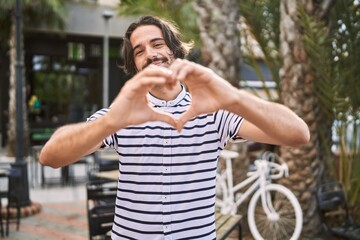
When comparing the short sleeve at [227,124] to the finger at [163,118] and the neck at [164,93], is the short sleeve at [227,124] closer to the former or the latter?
the neck at [164,93]

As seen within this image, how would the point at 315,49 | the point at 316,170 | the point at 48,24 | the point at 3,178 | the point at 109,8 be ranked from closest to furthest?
1. the point at 315,49
2. the point at 316,170
3. the point at 3,178
4. the point at 48,24
5. the point at 109,8

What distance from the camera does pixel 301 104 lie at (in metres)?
5.01

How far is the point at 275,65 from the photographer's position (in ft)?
21.0

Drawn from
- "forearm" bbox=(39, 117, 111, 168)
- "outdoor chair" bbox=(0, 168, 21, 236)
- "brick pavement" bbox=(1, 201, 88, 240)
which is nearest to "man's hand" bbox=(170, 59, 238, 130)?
"forearm" bbox=(39, 117, 111, 168)

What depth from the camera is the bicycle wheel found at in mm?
4887

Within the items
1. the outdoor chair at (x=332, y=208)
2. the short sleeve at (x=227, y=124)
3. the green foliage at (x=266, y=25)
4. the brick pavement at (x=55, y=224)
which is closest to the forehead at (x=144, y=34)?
the short sleeve at (x=227, y=124)

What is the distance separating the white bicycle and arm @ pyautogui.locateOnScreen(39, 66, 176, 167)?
151 inches

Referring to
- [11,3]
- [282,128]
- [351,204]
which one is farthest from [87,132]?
[11,3]

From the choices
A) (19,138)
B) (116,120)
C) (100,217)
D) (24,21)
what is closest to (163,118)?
(116,120)

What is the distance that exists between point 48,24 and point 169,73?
1304 cm

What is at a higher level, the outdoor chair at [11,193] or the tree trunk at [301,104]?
the tree trunk at [301,104]

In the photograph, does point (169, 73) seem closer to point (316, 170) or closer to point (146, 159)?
point (146, 159)

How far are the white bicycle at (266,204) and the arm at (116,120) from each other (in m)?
3.83

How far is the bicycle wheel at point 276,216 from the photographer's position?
4887mm
